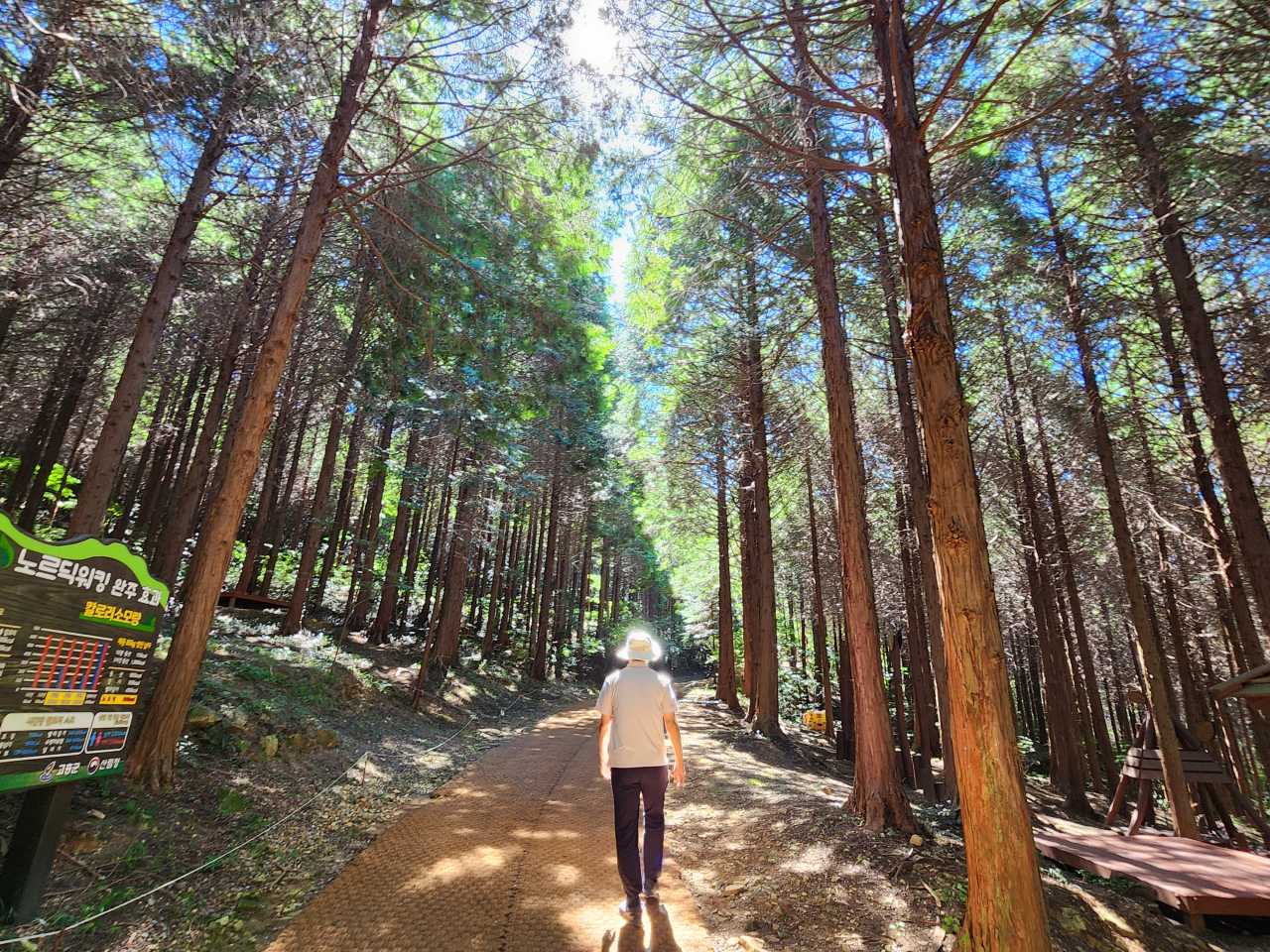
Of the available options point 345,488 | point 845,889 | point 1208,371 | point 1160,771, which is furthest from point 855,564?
point 345,488

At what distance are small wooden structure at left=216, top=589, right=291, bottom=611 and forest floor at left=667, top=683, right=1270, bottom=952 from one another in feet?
40.4

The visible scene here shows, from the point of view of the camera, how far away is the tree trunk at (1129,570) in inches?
348

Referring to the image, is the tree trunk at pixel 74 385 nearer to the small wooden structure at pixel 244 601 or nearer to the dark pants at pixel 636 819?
the small wooden structure at pixel 244 601

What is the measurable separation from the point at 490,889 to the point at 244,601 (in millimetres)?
13862

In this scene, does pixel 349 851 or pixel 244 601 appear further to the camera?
pixel 244 601

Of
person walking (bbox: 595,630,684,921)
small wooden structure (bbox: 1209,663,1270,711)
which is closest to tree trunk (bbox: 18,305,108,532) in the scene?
person walking (bbox: 595,630,684,921)

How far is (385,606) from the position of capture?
1677 centimetres

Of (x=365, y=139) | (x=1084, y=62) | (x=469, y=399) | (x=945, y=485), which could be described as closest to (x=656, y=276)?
(x=469, y=399)

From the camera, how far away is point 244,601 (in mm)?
14805

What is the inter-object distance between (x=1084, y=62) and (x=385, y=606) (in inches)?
750

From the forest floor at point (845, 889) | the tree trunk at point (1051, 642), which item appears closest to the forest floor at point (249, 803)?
the forest floor at point (845, 889)

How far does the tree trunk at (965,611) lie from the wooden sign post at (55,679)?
5.53 m

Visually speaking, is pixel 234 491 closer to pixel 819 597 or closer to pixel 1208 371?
pixel 1208 371

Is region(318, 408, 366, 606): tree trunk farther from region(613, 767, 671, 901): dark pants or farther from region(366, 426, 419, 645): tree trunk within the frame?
region(613, 767, 671, 901): dark pants
